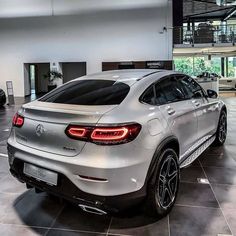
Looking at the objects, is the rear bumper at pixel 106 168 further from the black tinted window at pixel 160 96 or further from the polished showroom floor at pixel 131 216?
the black tinted window at pixel 160 96

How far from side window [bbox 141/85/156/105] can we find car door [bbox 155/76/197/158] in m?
0.07

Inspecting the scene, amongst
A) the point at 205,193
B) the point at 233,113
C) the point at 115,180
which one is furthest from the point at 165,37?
the point at 115,180

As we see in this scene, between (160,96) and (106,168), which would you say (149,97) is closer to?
(160,96)

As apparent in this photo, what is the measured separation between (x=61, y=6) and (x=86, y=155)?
1561 cm

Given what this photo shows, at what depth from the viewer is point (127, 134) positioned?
1.95m

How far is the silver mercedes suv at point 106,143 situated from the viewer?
191 cm

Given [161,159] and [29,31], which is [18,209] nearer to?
[161,159]

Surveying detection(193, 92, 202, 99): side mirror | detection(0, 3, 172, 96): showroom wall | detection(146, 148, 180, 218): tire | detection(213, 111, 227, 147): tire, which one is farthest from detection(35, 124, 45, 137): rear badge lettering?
detection(0, 3, 172, 96): showroom wall

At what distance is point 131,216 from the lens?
2.35m

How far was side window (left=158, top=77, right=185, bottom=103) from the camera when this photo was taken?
275 cm

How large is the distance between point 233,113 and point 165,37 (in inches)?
309

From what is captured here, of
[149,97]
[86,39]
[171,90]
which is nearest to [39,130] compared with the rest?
[149,97]

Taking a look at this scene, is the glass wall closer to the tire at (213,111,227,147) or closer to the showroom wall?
the showroom wall

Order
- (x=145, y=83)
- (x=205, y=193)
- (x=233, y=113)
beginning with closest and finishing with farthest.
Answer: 1. (x=145, y=83)
2. (x=205, y=193)
3. (x=233, y=113)
